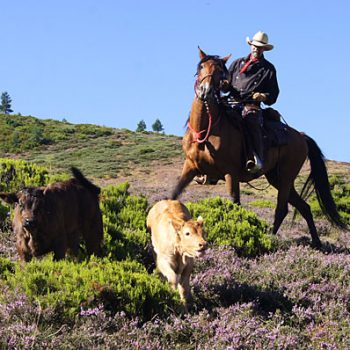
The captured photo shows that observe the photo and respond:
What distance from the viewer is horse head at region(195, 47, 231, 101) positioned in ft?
29.8

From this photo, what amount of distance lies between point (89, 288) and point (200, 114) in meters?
4.58

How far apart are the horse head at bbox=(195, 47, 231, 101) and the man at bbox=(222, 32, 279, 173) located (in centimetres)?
113

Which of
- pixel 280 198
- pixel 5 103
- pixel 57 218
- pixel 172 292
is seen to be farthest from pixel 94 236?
pixel 5 103

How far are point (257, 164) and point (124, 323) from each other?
5085 millimetres

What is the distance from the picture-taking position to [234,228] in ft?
32.7

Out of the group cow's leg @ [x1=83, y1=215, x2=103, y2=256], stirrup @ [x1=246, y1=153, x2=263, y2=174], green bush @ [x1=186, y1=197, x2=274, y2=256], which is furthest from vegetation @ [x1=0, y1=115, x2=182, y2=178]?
cow's leg @ [x1=83, y1=215, x2=103, y2=256]

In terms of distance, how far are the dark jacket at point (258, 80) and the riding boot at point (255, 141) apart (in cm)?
61

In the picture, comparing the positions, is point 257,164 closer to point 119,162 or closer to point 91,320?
point 91,320

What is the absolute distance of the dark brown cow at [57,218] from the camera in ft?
20.8

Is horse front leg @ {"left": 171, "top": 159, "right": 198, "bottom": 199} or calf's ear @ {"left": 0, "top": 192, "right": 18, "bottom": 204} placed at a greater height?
horse front leg @ {"left": 171, "top": 159, "right": 198, "bottom": 199}

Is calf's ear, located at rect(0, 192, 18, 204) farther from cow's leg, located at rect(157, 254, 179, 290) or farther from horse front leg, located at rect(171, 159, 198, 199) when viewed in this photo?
horse front leg, located at rect(171, 159, 198, 199)

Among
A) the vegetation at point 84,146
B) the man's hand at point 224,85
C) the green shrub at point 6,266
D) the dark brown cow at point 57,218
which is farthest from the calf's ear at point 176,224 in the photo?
the vegetation at point 84,146

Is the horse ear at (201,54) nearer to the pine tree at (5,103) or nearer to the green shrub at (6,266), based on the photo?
the green shrub at (6,266)

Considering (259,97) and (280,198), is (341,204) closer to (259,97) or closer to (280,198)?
(280,198)
